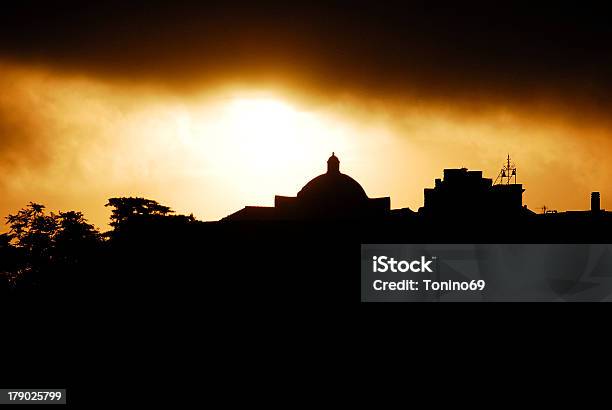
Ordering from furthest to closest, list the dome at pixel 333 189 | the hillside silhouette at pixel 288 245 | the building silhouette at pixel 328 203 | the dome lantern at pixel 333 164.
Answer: the dome lantern at pixel 333 164 < the dome at pixel 333 189 < the building silhouette at pixel 328 203 < the hillside silhouette at pixel 288 245

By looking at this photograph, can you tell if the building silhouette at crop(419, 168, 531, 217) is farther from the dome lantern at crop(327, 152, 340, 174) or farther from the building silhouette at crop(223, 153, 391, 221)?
the dome lantern at crop(327, 152, 340, 174)

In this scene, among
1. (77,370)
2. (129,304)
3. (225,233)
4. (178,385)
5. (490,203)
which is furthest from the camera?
(490,203)

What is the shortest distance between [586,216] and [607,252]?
49.1ft

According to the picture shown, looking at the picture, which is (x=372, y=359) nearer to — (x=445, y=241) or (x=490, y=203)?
(x=445, y=241)

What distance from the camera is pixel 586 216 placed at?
48375 mm

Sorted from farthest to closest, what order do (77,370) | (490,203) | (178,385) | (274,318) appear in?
(490,203), (274,318), (77,370), (178,385)

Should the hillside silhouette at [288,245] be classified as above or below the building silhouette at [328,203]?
below

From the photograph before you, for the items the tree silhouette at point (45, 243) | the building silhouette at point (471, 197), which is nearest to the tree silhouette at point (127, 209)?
the tree silhouette at point (45, 243)

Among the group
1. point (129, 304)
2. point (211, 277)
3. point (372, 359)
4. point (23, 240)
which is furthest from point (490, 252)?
point (23, 240)

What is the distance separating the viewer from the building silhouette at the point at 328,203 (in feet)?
212

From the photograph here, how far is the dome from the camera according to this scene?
216 ft

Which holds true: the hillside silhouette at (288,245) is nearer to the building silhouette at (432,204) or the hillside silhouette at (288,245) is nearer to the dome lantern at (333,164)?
the building silhouette at (432,204)

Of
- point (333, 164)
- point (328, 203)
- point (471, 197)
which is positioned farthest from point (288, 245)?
point (333, 164)

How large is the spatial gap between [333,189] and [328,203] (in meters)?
1.75
